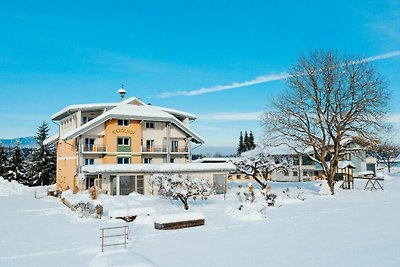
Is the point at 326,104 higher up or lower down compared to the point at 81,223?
higher up

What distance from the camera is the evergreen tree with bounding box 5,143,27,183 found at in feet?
177

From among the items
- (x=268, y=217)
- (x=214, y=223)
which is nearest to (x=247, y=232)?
(x=214, y=223)

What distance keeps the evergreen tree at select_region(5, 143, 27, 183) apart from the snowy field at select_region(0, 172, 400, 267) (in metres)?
28.8

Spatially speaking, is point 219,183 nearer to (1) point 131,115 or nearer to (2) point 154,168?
(2) point 154,168

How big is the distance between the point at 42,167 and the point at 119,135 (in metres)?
22.8

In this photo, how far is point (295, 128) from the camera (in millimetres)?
33094

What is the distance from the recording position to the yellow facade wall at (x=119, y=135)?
36781 millimetres

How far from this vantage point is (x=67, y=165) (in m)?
39.6

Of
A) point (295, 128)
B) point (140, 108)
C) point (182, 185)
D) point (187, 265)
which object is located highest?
point (140, 108)

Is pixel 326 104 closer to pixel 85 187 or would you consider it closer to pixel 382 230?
pixel 382 230

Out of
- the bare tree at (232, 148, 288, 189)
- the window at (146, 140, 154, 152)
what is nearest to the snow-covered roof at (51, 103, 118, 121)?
the window at (146, 140, 154, 152)

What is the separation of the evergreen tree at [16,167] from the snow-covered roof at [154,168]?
25.6 metres

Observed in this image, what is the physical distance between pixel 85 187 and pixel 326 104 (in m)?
24.0

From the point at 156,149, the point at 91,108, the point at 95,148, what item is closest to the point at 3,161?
the point at 91,108
